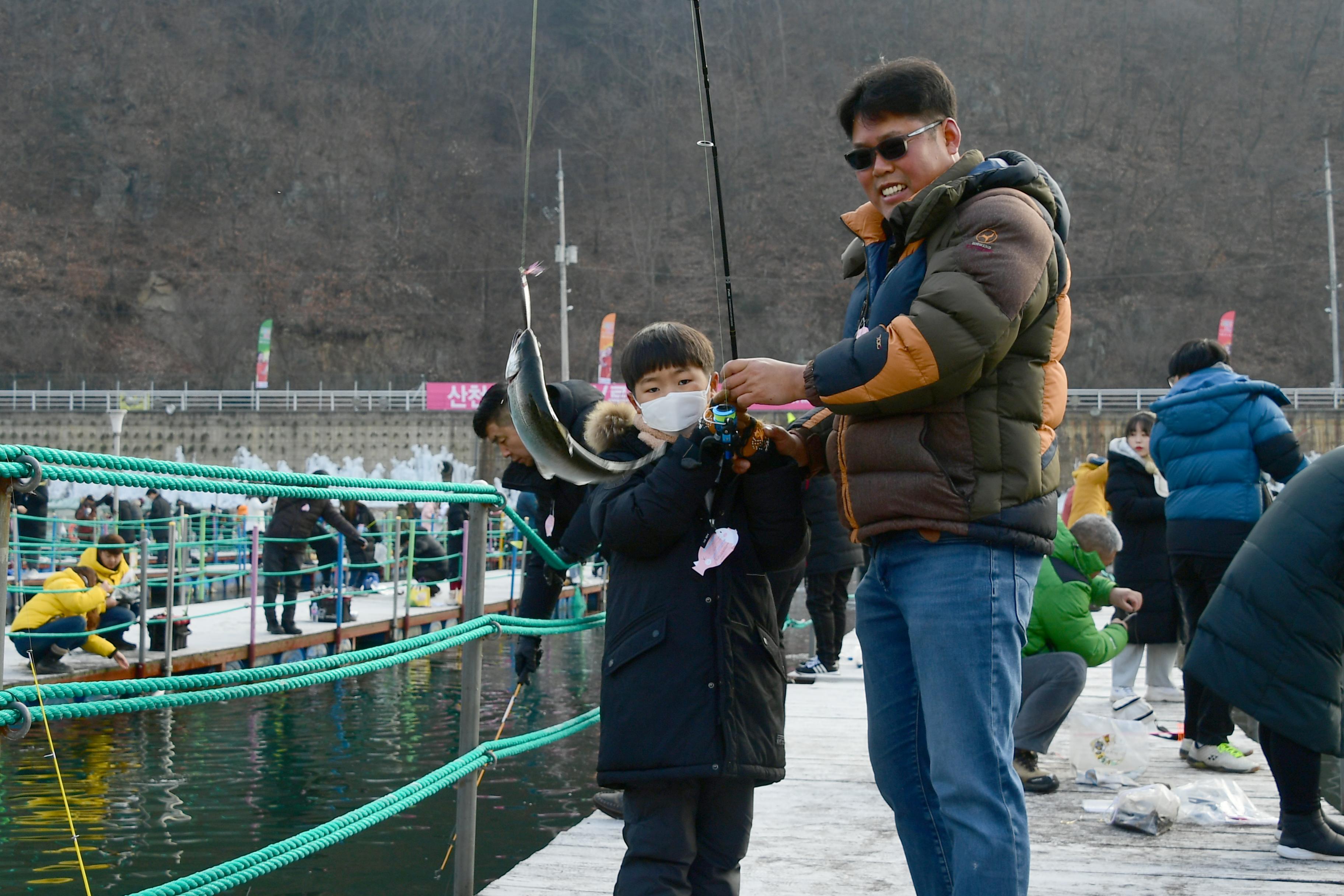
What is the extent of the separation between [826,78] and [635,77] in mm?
8387

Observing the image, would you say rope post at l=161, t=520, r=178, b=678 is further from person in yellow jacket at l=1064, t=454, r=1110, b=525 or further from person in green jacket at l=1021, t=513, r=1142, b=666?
person in green jacket at l=1021, t=513, r=1142, b=666

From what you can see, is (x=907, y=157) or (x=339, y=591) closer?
(x=907, y=157)

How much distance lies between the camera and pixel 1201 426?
4398 millimetres

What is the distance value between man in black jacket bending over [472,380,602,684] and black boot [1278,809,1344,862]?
198cm

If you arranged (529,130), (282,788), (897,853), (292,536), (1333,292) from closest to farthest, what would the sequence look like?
(897,853), (529,130), (282,788), (292,536), (1333,292)

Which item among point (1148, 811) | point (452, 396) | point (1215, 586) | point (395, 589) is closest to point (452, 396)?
point (452, 396)

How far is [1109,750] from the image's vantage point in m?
4.05

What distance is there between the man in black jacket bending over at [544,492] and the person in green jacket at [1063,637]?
1.58 m

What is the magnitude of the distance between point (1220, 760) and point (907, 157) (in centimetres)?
303

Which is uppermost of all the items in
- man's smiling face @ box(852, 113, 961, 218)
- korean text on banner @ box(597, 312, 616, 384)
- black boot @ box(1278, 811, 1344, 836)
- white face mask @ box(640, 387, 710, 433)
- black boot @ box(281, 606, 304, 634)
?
korean text on banner @ box(597, 312, 616, 384)

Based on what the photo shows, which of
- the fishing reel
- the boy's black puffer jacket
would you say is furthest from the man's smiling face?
the boy's black puffer jacket

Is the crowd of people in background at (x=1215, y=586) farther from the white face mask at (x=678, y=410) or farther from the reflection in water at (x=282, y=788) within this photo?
the reflection in water at (x=282, y=788)

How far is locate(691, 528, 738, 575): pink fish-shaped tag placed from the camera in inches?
93.7

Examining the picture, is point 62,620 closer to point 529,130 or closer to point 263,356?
point 529,130
